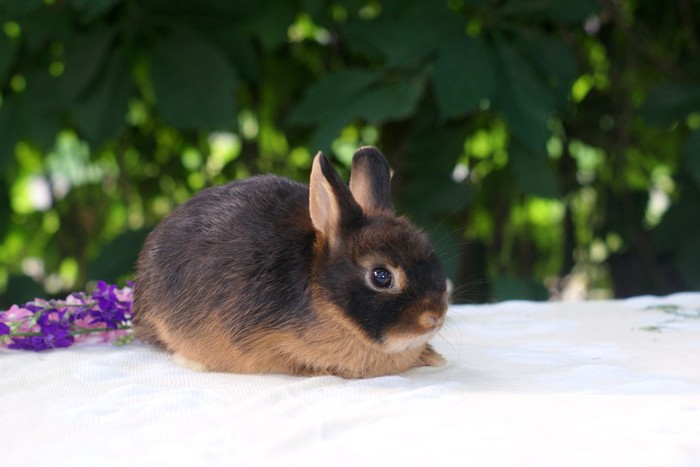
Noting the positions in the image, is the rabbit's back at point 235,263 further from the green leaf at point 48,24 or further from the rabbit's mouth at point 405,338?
the green leaf at point 48,24

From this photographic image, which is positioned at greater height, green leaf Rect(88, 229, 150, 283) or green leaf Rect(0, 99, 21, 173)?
green leaf Rect(0, 99, 21, 173)

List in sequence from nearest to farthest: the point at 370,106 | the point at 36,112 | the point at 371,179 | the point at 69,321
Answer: the point at 371,179, the point at 69,321, the point at 370,106, the point at 36,112

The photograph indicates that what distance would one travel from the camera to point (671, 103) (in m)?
2.79

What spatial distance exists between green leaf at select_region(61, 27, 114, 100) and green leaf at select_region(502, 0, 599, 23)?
1210 millimetres

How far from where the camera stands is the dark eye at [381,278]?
1.59 metres

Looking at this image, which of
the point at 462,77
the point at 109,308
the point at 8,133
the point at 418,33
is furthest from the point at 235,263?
the point at 8,133

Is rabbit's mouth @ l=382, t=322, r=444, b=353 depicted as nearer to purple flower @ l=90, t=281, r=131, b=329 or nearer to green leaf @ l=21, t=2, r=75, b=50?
purple flower @ l=90, t=281, r=131, b=329

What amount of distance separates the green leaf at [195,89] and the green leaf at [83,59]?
17 cm

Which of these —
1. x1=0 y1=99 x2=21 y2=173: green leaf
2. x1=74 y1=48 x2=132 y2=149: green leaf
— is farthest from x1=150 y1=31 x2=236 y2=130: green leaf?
x1=0 y1=99 x2=21 y2=173: green leaf

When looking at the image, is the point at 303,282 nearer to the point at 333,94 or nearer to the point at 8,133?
the point at 333,94

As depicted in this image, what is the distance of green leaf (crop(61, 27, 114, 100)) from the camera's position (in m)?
2.82

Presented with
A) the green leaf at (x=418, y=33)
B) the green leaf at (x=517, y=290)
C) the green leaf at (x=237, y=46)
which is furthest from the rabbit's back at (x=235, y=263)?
the green leaf at (x=237, y=46)

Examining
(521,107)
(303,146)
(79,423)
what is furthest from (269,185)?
(303,146)

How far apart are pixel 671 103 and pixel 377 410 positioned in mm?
1805
